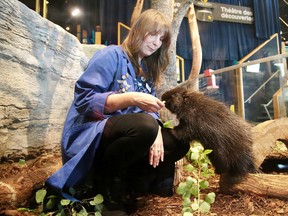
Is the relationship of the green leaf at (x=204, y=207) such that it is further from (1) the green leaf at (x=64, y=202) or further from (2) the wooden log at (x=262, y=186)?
(2) the wooden log at (x=262, y=186)

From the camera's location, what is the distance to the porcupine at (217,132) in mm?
1820

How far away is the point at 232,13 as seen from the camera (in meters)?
6.04

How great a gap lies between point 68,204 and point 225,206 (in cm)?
97

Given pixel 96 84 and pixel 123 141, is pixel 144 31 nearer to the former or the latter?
pixel 96 84

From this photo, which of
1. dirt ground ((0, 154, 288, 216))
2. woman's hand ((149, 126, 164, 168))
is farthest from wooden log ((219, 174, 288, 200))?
woman's hand ((149, 126, 164, 168))

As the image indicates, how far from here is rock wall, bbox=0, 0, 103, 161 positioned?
1.99 meters

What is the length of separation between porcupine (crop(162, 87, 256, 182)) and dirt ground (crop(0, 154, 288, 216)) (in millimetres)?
180

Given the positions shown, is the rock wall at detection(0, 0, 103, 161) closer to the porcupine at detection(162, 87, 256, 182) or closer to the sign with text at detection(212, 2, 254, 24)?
the porcupine at detection(162, 87, 256, 182)

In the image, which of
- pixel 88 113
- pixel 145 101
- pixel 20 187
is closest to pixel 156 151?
pixel 145 101

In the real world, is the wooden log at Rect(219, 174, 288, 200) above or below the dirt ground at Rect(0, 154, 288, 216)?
above

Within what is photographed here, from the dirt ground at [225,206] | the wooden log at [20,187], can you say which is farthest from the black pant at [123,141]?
the wooden log at [20,187]

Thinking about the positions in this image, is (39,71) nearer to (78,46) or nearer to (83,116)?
(78,46)

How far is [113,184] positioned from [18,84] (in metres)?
1.16

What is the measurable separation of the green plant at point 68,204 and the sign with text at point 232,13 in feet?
16.5
